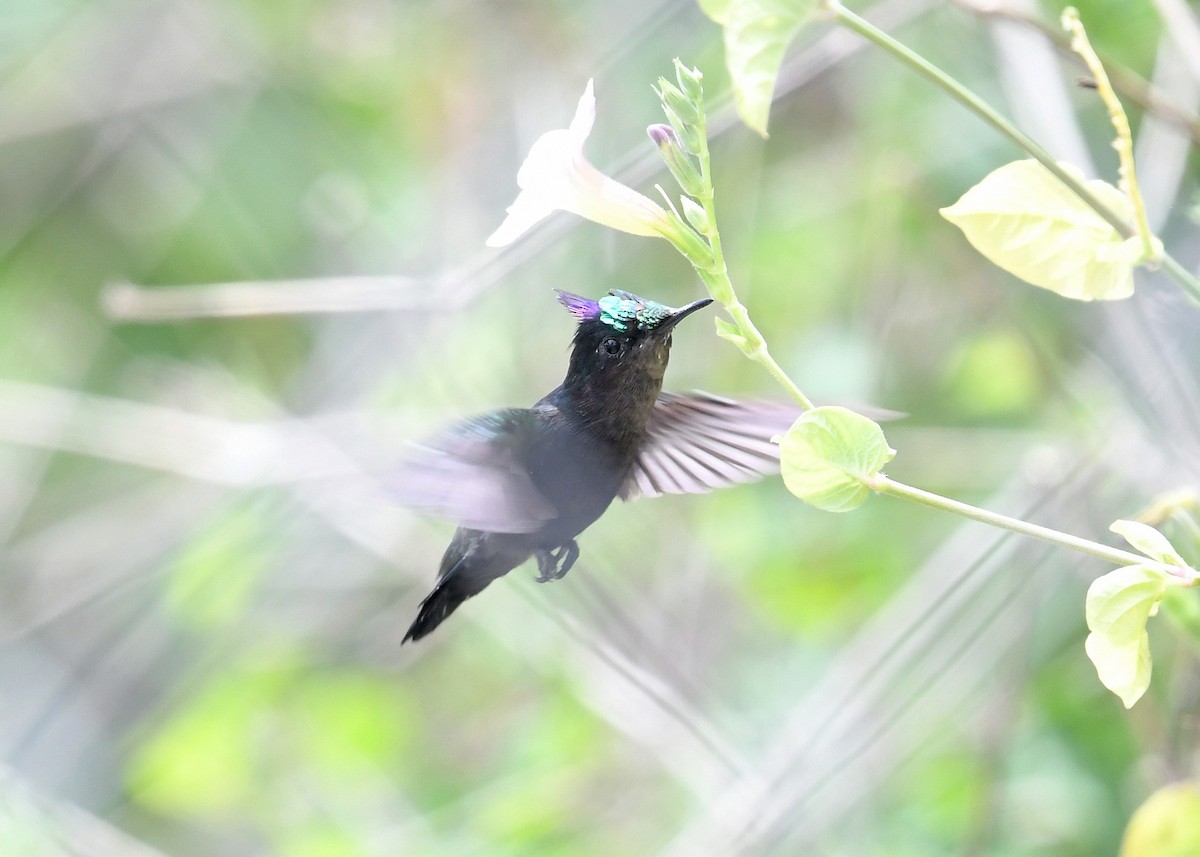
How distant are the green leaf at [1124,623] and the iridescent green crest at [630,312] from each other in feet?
1.27

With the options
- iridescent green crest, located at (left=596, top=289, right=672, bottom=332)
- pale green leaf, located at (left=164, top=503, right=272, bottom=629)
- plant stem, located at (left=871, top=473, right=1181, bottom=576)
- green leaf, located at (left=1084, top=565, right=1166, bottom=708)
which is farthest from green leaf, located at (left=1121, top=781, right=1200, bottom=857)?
pale green leaf, located at (left=164, top=503, right=272, bottom=629)

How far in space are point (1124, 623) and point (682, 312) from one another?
0.36 metres

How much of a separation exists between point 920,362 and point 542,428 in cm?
172

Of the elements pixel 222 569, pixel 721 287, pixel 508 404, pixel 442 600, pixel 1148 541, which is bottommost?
pixel 222 569

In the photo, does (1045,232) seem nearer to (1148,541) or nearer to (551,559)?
(1148,541)

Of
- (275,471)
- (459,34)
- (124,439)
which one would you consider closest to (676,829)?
(275,471)

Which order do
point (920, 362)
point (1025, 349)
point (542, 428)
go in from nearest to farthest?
point (542, 428)
point (1025, 349)
point (920, 362)

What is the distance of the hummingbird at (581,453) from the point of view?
99 cm

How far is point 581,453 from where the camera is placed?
3.56ft

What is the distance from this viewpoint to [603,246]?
2.77m

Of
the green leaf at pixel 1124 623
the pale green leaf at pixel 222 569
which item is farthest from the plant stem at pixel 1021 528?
the pale green leaf at pixel 222 569

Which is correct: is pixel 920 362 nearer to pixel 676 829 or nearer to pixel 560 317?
pixel 560 317

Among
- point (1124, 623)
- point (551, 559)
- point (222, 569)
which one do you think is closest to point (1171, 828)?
point (1124, 623)

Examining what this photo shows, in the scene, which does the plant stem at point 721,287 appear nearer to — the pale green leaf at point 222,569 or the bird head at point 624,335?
the bird head at point 624,335
